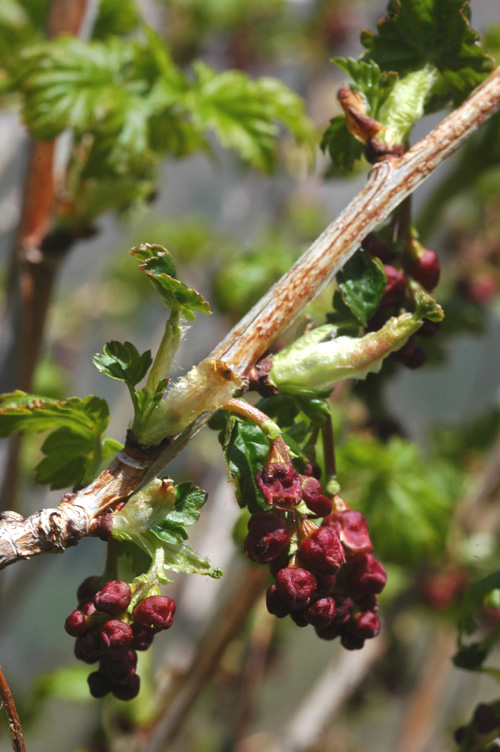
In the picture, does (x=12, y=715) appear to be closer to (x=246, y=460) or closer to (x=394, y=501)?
(x=246, y=460)

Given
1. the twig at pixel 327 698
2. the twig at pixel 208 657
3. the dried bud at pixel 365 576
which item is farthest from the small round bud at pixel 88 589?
the twig at pixel 327 698

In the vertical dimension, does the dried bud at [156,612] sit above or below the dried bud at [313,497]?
above

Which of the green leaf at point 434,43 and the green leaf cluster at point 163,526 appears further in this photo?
the green leaf at point 434,43

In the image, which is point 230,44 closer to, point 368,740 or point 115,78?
point 115,78

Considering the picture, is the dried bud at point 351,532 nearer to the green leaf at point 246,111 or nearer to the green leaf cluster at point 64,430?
the green leaf cluster at point 64,430

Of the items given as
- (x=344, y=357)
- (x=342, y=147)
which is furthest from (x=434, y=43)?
(x=344, y=357)

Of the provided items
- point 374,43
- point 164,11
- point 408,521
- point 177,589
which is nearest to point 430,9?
point 374,43
